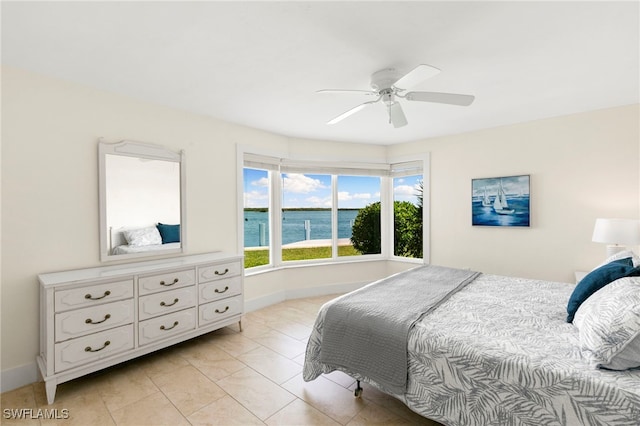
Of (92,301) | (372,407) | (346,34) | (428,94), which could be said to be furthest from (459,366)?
(92,301)

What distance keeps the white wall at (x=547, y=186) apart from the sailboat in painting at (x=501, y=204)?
227 mm

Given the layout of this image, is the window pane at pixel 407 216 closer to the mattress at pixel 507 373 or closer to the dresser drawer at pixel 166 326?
the mattress at pixel 507 373

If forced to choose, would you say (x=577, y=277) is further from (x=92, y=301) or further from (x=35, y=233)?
(x=35, y=233)

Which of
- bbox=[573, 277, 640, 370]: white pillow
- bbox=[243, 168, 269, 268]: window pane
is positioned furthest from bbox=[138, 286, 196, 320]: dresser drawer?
bbox=[573, 277, 640, 370]: white pillow

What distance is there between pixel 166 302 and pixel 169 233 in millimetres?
759

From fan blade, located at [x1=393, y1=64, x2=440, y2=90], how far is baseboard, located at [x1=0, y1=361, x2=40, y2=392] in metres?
3.48

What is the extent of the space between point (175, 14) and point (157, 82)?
3.42 feet

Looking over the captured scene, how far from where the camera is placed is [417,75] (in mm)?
1937

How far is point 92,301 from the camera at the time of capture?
2242 mm

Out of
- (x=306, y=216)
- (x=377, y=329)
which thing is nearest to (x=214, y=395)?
(x=377, y=329)

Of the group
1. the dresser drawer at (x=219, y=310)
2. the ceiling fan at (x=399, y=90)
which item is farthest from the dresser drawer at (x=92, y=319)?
the ceiling fan at (x=399, y=90)

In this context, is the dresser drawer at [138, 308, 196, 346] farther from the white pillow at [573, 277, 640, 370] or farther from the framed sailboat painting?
the framed sailboat painting

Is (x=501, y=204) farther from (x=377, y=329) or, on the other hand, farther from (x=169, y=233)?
(x=169, y=233)

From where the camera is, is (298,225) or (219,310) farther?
(298,225)
